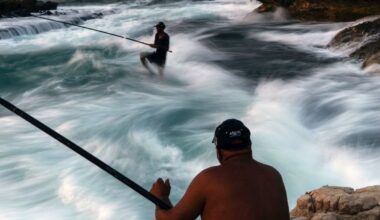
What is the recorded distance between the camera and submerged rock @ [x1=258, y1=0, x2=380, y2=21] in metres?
21.0

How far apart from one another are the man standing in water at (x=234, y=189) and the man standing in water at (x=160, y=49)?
10.4m

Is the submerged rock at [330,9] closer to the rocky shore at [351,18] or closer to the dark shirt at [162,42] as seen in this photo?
the rocky shore at [351,18]

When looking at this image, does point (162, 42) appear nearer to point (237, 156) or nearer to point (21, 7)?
point (237, 156)

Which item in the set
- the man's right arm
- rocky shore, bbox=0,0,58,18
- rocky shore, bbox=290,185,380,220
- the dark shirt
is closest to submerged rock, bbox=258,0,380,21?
the dark shirt

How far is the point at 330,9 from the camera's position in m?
22.4

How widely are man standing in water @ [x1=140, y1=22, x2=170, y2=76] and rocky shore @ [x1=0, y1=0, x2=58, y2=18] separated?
14475mm

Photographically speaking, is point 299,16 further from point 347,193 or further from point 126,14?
point 347,193

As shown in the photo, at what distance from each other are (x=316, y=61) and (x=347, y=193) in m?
11.5

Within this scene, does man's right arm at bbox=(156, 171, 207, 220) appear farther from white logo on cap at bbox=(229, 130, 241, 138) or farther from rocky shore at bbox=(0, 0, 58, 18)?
rocky shore at bbox=(0, 0, 58, 18)

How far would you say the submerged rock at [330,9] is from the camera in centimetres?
2095

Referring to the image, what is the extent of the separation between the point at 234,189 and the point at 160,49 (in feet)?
37.6

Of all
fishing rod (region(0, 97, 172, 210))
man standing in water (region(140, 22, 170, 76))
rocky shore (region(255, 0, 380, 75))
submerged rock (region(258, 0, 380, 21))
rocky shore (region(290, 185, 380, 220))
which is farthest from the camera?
submerged rock (region(258, 0, 380, 21))

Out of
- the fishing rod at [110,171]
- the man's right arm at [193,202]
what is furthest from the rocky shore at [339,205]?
A: the man's right arm at [193,202]

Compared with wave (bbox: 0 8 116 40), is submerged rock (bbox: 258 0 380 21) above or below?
above
